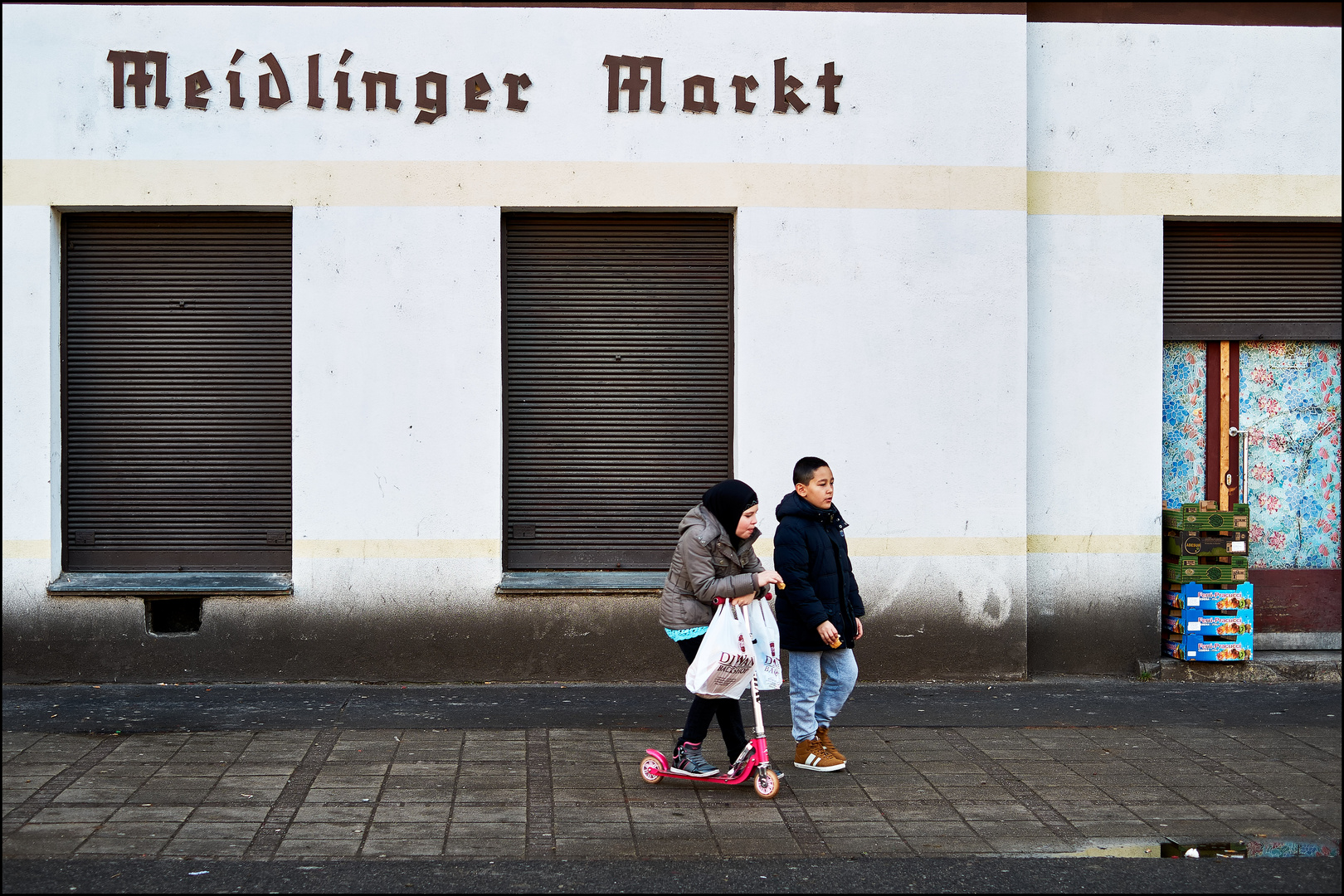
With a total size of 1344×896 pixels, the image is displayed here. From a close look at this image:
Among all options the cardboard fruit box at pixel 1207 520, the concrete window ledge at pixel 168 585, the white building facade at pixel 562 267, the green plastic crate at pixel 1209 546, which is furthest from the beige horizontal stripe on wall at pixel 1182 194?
the concrete window ledge at pixel 168 585

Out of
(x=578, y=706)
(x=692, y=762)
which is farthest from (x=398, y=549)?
(x=692, y=762)

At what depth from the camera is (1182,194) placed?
30.4 ft

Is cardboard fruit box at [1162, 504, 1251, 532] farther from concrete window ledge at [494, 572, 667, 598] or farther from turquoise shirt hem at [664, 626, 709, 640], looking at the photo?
turquoise shirt hem at [664, 626, 709, 640]

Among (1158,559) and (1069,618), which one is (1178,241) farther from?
(1069,618)

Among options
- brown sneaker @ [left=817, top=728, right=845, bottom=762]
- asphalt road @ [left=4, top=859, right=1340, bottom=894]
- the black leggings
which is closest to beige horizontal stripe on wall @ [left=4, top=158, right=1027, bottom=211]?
the black leggings

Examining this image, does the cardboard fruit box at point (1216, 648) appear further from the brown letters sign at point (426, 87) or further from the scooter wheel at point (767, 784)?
the brown letters sign at point (426, 87)

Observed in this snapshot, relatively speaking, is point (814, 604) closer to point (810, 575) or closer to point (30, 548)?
point (810, 575)

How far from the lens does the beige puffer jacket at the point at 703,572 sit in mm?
5961

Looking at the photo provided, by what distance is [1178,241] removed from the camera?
951 centimetres

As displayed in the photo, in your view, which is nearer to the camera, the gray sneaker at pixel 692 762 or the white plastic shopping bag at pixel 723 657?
the white plastic shopping bag at pixel 723 657

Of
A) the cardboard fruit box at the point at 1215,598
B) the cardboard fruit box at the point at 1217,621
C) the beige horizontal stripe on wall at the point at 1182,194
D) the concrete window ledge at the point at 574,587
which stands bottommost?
the cardboard fruit box at the point at 1217,621

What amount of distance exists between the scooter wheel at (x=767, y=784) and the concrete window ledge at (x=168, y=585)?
14.1ft

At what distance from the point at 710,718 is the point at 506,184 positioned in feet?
14.7

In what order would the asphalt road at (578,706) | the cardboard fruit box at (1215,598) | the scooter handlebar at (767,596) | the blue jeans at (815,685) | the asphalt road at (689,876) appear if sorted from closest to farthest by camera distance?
the asphalt road at (689,876)
the scooter handlebar at (767,596)
the blue jeans at (815,685)
the asphalt road at (578,706)
the cardboard fruit box at (1215,598)
